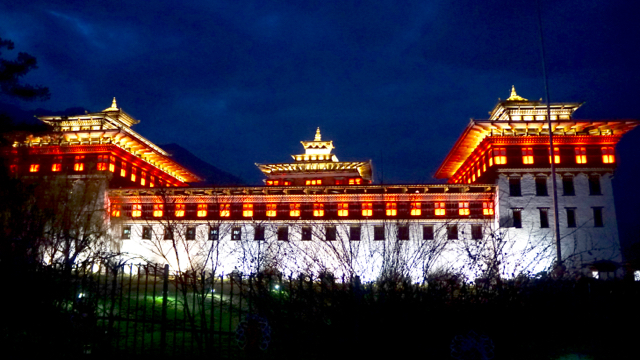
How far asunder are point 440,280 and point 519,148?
1462 inches

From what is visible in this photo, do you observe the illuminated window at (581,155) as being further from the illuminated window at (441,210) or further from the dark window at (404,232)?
the dark window at (404,232)

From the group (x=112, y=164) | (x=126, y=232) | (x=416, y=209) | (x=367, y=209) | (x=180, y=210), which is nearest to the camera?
(x=416, y=209)

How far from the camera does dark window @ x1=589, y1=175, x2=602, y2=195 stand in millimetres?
40125

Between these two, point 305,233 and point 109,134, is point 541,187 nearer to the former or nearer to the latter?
point 305,233

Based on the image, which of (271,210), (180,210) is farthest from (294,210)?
(180,210)

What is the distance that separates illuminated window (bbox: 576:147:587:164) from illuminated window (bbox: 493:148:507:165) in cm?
590

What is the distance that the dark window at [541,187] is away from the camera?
40.6 metres

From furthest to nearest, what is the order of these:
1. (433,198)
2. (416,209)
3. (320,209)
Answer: (320,209) < (433,198) < (416,209)

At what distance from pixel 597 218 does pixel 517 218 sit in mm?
6445

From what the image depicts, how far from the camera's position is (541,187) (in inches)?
1608

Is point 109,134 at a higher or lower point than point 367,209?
higher

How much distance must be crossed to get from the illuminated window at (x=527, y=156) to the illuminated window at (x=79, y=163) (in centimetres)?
3983

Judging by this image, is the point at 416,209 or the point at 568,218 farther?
the point at 416,209

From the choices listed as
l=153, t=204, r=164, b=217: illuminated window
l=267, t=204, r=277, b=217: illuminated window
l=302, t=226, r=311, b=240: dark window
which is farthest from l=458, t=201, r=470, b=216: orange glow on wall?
l=153, t=204, r=164, b=217: illuminated window
